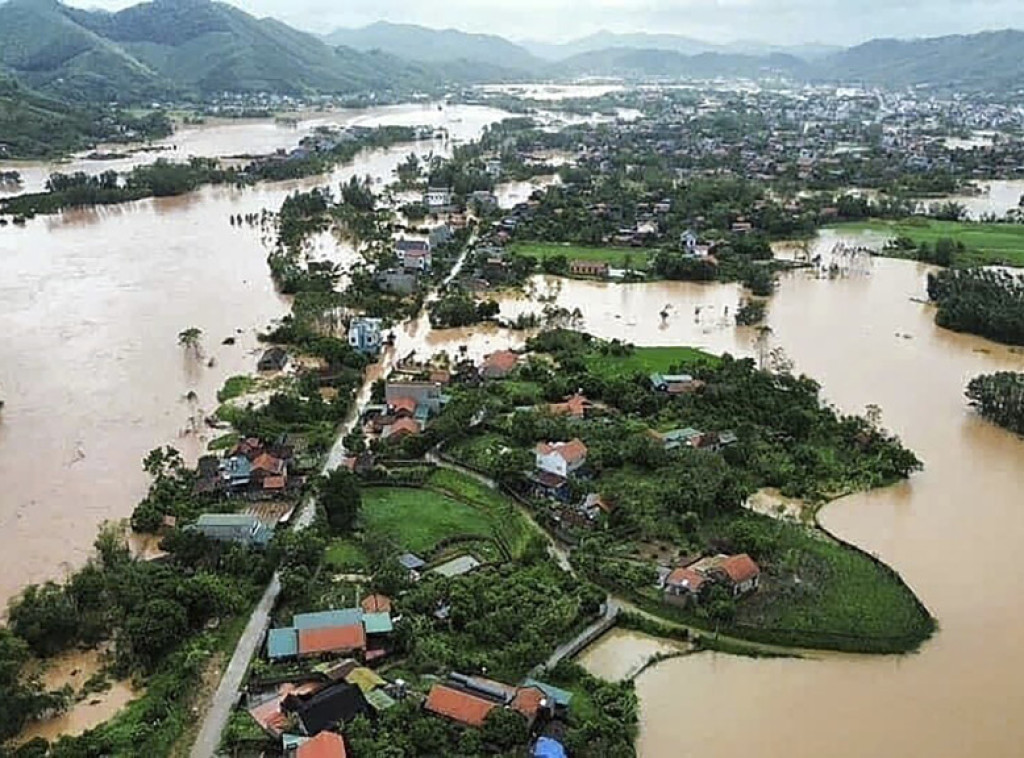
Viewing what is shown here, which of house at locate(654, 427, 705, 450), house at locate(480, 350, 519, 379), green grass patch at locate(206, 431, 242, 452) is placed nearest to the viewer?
house at locate(654, 427, 705, 450)

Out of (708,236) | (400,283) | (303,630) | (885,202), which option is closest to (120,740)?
(303,630)

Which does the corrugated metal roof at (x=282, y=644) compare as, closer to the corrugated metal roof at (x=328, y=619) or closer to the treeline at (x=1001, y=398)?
the corrugated metal roof at (x=328, y=619)

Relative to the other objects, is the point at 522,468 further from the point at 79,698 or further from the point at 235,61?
the point at 235,61

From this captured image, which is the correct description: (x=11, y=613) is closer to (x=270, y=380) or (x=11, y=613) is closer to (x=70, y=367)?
(x=270, y=380)

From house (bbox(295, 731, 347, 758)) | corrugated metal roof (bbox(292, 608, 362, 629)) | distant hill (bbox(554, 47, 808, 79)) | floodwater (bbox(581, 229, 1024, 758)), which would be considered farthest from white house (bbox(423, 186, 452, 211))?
distant hill (bbox(554, 47, 808, 79))

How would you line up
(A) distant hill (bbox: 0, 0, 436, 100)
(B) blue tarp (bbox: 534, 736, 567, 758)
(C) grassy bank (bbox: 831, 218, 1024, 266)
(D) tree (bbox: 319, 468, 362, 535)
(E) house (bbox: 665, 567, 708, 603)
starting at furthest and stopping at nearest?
(A) distant hill (bbox: 0, 0, 436, 100)
(C) grassy bank (bbox: 831, 218, 1024, 266)
(D) tree (bbox: 319, 468, 362, 535)
(E) house (bbox: 665, 567, 708, 603)
(B) blue tarp (bbox: 534, 736, 567, 758)

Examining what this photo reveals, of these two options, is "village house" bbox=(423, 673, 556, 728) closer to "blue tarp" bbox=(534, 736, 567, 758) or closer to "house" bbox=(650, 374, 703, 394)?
"blue tarp" bbox=(534, 736, 567, 758)

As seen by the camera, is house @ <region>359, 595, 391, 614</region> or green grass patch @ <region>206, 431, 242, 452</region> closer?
house @ <region>359, 595, 391, 614</region>
